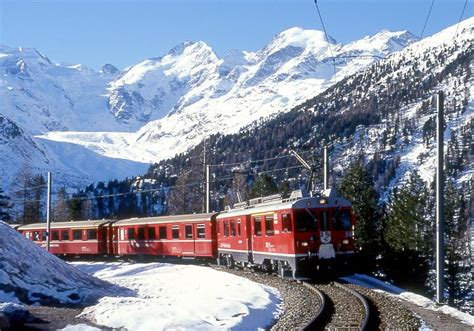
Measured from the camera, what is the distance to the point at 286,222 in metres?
23.8

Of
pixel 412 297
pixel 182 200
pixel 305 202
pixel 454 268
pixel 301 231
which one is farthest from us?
pixel 182 200

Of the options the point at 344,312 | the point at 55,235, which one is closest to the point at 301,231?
the point at 344,312

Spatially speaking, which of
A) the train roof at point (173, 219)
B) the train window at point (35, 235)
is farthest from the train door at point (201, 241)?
the train window at point (35, 235)

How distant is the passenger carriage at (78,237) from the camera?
148 feet

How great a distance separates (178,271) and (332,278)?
6.73 meters

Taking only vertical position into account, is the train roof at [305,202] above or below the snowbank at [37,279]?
above

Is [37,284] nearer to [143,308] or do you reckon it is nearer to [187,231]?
[143,308]

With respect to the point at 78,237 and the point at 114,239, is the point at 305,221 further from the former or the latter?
the point at 78,237

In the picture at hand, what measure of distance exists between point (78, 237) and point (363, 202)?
19.2m

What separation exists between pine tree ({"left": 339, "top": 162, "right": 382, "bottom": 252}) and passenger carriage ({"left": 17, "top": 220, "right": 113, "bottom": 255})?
51.8 ft

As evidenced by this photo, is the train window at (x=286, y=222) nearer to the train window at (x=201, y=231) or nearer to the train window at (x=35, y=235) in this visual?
the train window at (x=201, y=231)

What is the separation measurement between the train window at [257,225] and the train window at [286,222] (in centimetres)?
255

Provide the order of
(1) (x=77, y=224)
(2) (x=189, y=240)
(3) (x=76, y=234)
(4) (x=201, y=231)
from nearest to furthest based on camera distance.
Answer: (4) (x=201, y=231)
(2) (x=189, y=240)
(3) (x=76, y=234)
(1) (x=77, y=224)

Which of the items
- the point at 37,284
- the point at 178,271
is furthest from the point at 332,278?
the point at 37,284
